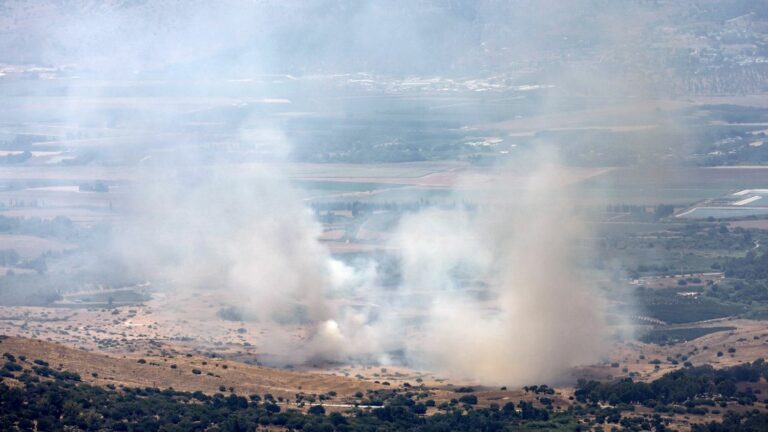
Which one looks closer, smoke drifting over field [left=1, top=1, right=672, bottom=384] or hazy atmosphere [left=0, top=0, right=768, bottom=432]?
hazy atmosphere [left=0, top=0, right=768, bottom=432]

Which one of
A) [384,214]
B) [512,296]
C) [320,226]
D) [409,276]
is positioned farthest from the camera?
[384,214]

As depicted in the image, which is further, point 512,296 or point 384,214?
point 384,214

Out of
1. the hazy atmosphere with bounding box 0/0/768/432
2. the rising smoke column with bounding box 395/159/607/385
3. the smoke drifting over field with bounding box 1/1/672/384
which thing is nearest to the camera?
the hazy atmosphere with bounding box 0/0/768/432

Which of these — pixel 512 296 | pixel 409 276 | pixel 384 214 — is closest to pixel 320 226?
pixel 384 214

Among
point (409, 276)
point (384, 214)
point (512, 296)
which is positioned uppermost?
point (384, 214)

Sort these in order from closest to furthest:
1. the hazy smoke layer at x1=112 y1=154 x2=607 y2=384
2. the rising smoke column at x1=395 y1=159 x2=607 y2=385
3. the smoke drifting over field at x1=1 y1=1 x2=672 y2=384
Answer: the rising smoke column at x1=395 y1=159 x2=607 y2=385 < the hazy smoke layer at x1=112 y1=154 x2=607 y2=384 < the smoke drifting over field at x1=1 y1=1 x2=672 y2=384

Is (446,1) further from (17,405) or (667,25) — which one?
(17,405)

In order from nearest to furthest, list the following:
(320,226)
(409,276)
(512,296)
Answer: (512,296), (409,276), (320,226)

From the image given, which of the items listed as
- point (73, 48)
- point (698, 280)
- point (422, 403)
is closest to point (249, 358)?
point (422, 403)

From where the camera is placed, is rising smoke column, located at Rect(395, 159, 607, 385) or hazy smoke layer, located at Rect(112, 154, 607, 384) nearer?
rising smoke column, located at Rect(395, 159, 607, 385)

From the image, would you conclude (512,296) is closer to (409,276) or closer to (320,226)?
(409,276)
